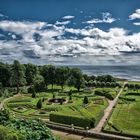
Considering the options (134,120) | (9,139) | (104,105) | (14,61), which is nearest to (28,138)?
(9,139)

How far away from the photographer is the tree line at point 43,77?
3612 inches

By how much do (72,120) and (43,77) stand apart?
54.4 m

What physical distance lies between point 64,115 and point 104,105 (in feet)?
60.9

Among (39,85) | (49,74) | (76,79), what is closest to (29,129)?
(76,79)

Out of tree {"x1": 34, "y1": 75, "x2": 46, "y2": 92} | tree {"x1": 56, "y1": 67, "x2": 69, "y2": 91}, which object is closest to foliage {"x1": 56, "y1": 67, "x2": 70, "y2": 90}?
tree {"x1": 56, "y1": 67, "x2": 69, "y2": 91}

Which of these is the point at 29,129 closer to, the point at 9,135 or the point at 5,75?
the point at 9,135

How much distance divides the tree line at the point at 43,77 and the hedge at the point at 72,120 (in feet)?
141

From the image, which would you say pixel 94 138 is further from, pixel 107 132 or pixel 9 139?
pixel 9 139

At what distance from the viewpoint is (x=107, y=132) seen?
135 ft

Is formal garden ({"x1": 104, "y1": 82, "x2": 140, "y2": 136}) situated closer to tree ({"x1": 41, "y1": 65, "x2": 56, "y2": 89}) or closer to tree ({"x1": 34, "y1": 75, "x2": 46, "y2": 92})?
tree ({"x1": 34, "y1": 75, "x2": 46, "y2": 92})

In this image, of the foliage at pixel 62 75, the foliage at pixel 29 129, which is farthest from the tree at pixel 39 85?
the foliage at pixel 29 129

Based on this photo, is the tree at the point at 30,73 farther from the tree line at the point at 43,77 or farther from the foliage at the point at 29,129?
the foliage at the point at 29,129

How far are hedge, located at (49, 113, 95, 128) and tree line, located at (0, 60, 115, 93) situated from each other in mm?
43084

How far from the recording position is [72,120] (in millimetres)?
45188
